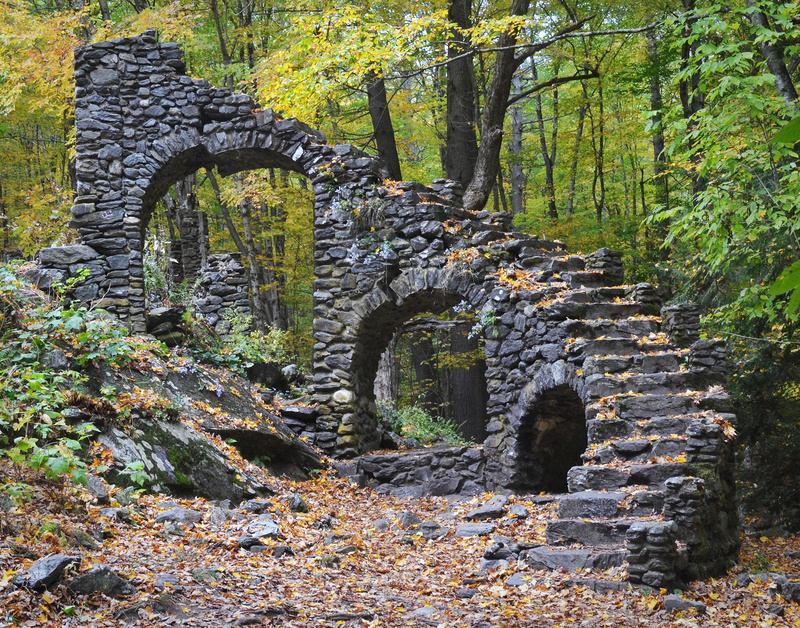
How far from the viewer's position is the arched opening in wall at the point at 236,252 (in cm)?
1148

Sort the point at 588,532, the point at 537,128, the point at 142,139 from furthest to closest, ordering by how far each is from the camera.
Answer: the point at 537,128 → the point at 142,139 → the point at 588,532

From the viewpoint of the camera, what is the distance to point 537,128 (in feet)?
62.4

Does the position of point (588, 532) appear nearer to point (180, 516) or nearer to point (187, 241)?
point (180, 516)

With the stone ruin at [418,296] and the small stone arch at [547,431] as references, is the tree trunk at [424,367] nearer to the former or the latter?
the stone ruin at [418,296]

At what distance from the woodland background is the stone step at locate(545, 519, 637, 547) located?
2243 mm

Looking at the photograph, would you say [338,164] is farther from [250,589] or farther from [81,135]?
[250,589]

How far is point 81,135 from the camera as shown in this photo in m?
10.7

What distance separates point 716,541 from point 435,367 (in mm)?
11963

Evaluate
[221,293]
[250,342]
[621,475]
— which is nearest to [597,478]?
[621,475]

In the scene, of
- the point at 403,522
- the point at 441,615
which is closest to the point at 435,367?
the point at 403,522

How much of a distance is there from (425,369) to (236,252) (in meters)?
4.97

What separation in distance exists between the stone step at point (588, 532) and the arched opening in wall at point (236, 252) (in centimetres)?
619

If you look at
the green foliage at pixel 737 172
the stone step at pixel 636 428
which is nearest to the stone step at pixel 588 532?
the stone step at pixel 636 428

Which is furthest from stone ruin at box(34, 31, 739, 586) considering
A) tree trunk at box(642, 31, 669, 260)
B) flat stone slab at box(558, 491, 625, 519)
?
tree trunk at box(642, 31, 669, 260)
